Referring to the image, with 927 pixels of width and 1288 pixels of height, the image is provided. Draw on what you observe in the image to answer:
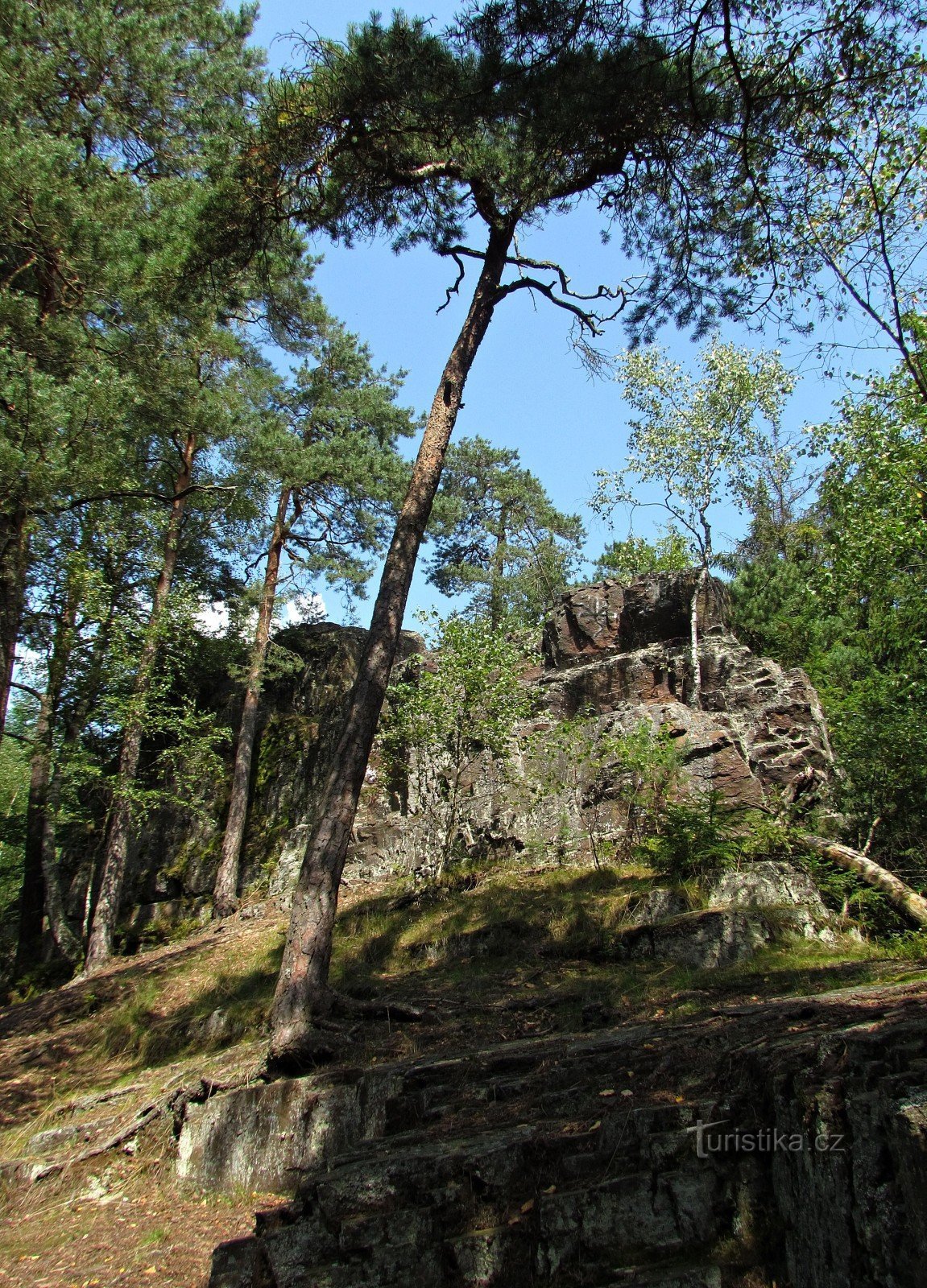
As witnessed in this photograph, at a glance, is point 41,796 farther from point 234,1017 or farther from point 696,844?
point 696,844

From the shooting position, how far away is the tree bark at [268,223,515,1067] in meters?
6.26

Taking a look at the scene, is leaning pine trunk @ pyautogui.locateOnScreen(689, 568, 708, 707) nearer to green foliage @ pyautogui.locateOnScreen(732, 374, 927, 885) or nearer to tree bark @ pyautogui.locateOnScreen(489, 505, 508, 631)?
green foliage @ pyautogui.locateOnScreen(732, 374, 927, 885)

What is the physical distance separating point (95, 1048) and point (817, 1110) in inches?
360

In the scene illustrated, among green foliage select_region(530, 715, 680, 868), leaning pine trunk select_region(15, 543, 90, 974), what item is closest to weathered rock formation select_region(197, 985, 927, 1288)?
green foliage select_region(530, 715, 680, 868)

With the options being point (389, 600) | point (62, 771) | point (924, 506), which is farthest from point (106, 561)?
point (924, 506)

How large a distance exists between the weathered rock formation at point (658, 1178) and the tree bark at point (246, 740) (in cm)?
1116

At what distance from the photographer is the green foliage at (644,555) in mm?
25422

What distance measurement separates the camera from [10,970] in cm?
1423

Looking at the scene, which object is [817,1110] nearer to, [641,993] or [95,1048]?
[641,993]

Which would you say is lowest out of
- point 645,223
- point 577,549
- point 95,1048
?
point 95,1048

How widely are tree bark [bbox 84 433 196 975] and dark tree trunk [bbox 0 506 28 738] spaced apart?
4529 millimetres

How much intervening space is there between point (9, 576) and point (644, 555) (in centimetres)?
2103

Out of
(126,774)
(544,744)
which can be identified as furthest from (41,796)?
(544,744)

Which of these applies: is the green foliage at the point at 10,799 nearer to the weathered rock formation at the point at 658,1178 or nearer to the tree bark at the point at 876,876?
the tree bark at the point at 876,876
